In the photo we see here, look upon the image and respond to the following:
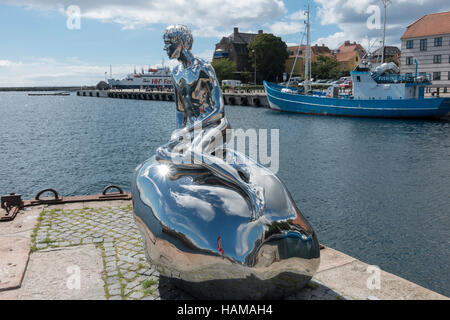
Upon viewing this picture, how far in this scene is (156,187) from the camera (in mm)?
5168

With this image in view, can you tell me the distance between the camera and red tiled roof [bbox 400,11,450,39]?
60781 millimetres

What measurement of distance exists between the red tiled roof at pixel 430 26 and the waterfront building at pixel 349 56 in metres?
33.8

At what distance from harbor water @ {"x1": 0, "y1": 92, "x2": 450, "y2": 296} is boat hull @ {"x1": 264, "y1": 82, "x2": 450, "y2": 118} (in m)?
1.88

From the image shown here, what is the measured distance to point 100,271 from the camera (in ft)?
19.9

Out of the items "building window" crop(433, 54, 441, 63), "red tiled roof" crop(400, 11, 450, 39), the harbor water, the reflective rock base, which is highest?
"red tiled roof" crop(400, 11, 450, 39)

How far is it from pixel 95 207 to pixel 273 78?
3583 inches

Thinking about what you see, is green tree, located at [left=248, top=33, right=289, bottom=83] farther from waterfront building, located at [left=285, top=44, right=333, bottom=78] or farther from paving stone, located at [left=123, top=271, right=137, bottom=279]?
paving stone, located at [left=123, top=271, right=137, bottom=279]

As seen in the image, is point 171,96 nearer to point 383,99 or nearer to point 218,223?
point 383,99

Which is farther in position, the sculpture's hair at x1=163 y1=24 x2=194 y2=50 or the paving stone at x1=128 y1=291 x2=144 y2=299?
the sculpture's hair at x1=163 y1=24 x2=194 y2=50

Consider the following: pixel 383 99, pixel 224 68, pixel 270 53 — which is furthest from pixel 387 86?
pixel 224 68

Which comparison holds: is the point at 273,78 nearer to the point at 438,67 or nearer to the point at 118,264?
the point at 438,67

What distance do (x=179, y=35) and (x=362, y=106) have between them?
42.8 meters

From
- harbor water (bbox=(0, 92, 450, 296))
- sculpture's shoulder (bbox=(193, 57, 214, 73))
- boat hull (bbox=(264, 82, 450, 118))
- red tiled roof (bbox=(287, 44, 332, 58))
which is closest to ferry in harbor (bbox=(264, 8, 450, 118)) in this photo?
boat hull (bbox=(264, 82, 450, 118))
